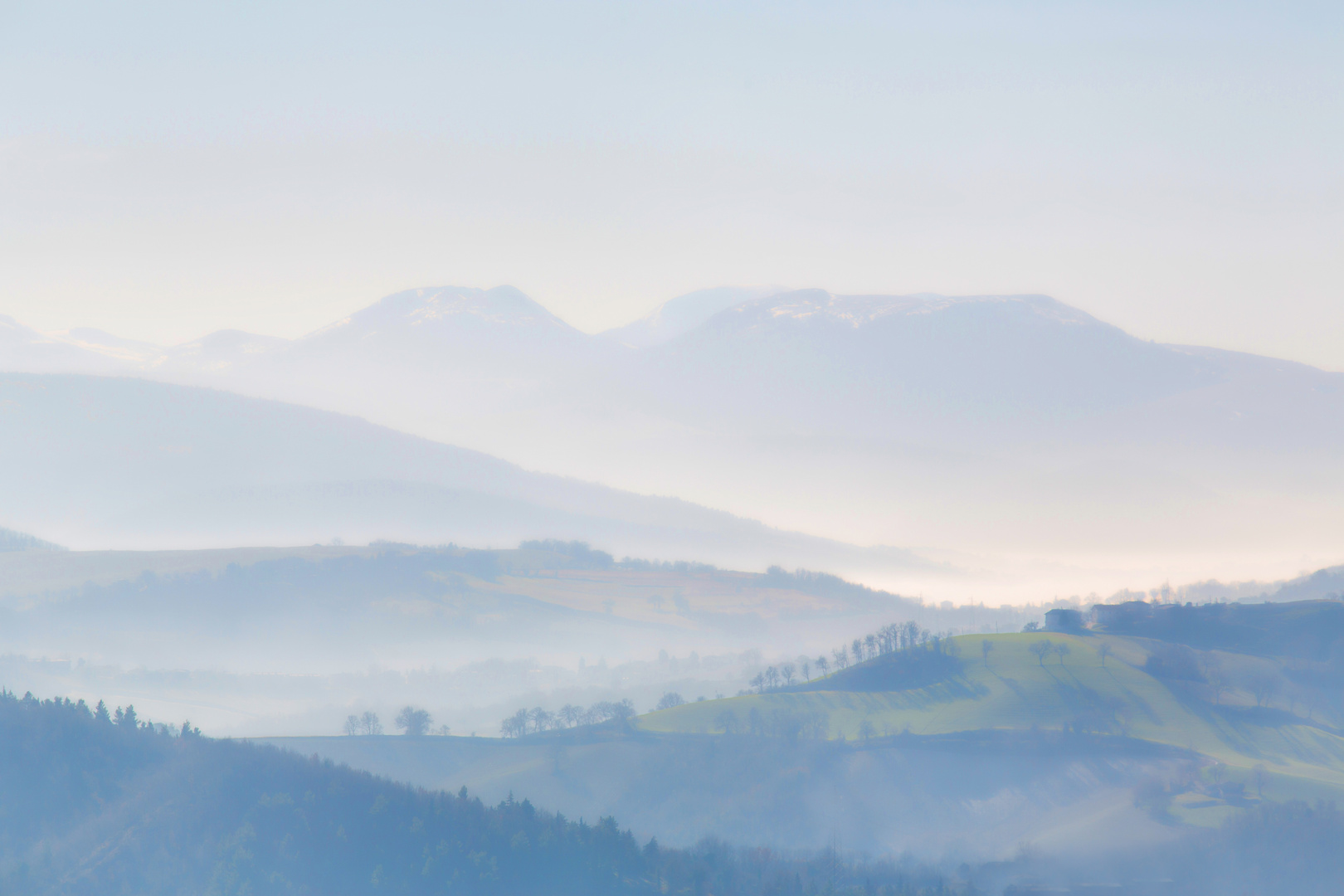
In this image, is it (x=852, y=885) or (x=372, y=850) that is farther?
(x=852, y=885)

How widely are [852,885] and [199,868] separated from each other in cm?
9707

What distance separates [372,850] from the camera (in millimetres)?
186250

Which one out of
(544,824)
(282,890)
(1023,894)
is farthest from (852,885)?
(282,890)

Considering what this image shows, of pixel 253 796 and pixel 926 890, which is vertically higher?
pixel 253 796

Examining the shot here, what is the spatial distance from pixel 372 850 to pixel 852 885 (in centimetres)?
7332

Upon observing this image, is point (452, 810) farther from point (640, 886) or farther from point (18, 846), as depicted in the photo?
point (18, 846)

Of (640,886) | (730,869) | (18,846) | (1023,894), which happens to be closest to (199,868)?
(18,846)

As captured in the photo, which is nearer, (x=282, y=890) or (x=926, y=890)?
(x=282, y=890)

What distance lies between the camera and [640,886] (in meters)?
185

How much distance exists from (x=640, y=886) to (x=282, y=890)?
1969 inches

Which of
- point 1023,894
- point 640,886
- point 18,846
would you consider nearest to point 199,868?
point 18,846

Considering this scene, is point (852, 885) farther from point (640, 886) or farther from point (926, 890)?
point (640, 886)

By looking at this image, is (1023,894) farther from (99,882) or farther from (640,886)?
(99,882)

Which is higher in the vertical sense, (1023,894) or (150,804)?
(150,804)
